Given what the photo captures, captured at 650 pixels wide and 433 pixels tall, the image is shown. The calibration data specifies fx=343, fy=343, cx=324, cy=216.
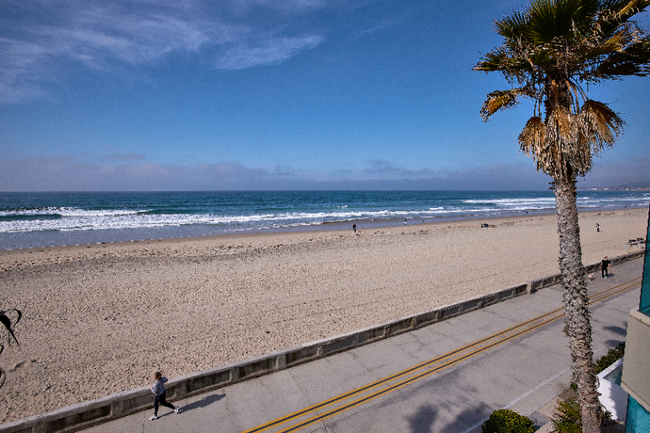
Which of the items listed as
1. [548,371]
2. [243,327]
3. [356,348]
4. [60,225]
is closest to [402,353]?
[356,348]

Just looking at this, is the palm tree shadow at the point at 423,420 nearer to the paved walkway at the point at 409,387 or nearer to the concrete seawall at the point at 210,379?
the paved walkway at the point at 409,387

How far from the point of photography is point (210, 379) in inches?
344

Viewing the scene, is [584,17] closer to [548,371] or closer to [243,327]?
[548,371]

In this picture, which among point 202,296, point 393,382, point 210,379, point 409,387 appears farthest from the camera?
point 202,296

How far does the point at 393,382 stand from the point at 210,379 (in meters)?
4.73

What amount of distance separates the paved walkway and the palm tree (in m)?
2.83

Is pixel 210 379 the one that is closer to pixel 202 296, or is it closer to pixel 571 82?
pixel 202 296

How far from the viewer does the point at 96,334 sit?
12.7 meters

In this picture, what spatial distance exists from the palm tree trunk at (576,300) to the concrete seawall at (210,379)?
5873 millimetres

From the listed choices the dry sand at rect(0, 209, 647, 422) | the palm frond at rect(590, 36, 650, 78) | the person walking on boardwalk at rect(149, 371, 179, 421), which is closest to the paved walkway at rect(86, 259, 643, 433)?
the person walking on boardwalk at rect(149, 371, 179, 421)

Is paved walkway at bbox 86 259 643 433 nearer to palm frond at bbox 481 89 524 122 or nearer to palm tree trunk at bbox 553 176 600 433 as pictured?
palm tree trunk at bbox 553 176 600 433

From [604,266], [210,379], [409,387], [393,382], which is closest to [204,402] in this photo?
[210,379]

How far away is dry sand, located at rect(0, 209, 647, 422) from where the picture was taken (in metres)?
10.6

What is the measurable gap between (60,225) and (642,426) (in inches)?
2275
